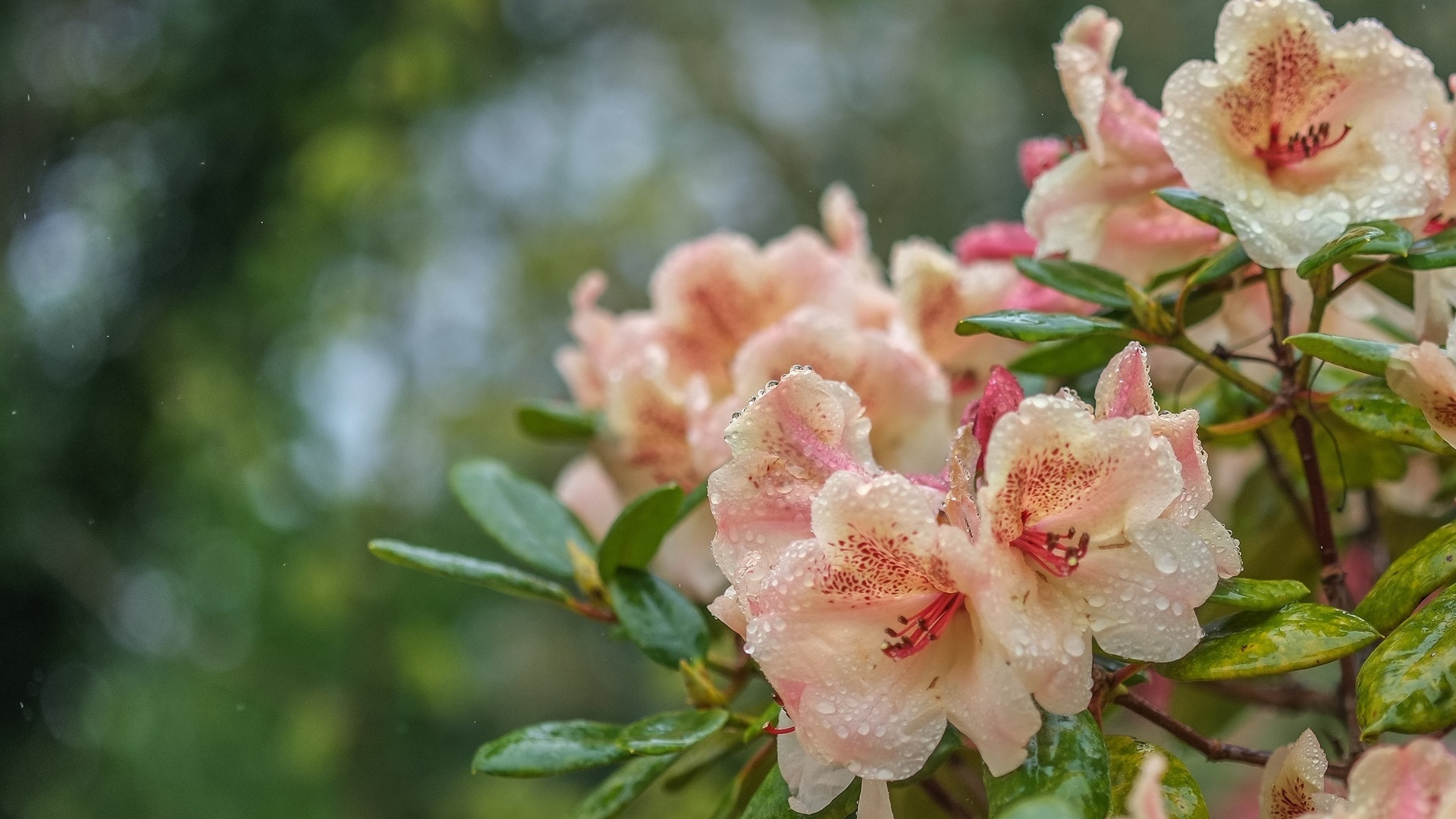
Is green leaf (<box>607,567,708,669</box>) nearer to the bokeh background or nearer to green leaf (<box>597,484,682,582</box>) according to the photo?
green leaf (<box>597,484,682,582</box>)

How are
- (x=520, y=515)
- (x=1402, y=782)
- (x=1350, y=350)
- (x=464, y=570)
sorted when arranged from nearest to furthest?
1. (x=1402, y=782)
2. (x=1350, y=350)
3. (x=464, y=570)
4. (x=520, y=515)

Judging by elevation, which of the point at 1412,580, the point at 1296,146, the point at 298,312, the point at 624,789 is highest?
the point at 1296,146

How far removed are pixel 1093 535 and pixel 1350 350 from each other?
4.6 inches

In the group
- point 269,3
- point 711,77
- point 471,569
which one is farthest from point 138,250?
point 471,569

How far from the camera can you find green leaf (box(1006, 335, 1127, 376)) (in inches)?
21.0

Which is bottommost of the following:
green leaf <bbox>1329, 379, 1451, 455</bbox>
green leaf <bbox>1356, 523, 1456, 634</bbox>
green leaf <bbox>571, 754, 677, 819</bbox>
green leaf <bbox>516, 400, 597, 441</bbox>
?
green leaf <bbox>571, 754, 677, 819</bbox>

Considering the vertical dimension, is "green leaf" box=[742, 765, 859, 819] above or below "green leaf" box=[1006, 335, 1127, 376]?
below

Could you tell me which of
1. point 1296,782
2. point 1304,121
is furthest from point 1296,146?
point 1296,782

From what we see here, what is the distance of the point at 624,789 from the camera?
49 cm

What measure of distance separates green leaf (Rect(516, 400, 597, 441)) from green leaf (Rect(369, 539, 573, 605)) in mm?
118

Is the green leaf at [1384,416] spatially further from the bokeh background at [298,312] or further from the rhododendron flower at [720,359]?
the bokeh background at [298,312]

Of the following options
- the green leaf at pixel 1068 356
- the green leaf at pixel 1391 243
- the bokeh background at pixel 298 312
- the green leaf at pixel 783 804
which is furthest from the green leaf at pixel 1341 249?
the bokeh background at pixel 298 312

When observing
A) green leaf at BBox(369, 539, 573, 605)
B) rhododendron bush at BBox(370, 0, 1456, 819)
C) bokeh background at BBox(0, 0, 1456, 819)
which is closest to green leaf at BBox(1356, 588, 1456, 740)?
rhododendron bush at BBox(370, 0, 1456, 819)

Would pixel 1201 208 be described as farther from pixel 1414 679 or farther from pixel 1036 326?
pixel 1414 679
